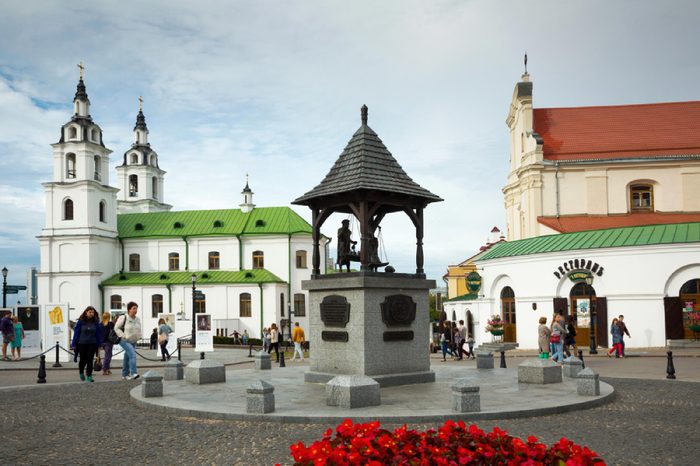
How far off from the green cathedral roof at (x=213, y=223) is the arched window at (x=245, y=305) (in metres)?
6.87

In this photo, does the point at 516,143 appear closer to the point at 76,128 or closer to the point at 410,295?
the point at 410,295

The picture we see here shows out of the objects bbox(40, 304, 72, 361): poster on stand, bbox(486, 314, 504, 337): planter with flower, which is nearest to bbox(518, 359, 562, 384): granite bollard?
bbox(40, 304, 72, 361): poster on stand

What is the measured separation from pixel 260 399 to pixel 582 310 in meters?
25.6

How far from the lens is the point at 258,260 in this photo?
218 feet

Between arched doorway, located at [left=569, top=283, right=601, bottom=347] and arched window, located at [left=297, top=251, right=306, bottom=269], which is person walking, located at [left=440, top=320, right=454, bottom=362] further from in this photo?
arched window, located at [left=297, top=251, right=306, bottom=269]

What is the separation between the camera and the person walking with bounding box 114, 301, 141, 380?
17.5 meters

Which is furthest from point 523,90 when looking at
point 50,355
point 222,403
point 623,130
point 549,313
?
point 222,403

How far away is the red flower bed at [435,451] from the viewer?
550cm

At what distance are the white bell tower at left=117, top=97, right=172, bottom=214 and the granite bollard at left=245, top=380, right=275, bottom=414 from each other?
71.7 metres

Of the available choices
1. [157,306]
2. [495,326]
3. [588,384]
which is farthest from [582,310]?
[157,306]

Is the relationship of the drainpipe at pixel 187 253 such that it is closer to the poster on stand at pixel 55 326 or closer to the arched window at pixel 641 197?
the poster on stand at pixel 55 326

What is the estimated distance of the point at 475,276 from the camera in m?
38.3

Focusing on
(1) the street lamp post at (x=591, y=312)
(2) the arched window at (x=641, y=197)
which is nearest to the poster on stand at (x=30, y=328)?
(1) the street lamp post at (x=591, y=312)

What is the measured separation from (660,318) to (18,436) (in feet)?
94.1
